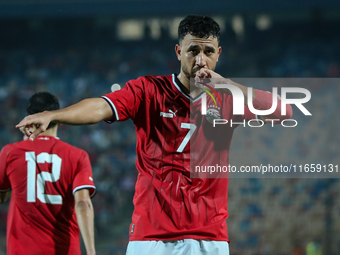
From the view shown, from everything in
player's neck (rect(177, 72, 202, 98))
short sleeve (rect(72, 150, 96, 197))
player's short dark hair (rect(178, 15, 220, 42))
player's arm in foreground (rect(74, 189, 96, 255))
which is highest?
player's short dark hair (rect(178, 15, 220, 42))

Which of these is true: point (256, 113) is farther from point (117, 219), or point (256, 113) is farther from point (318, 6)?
point (318, 6)

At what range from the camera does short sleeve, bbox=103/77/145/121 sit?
2.19 metres

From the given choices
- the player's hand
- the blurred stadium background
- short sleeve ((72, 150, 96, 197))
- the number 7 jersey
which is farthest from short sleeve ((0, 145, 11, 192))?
the blurred stadium background

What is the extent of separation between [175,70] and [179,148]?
956cm

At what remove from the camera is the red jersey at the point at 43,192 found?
10.0 ft

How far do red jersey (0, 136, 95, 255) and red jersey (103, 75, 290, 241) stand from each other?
0.93 metres

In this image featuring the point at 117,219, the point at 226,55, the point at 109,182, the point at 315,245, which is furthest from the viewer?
the point at 226,55

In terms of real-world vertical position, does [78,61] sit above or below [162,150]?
above

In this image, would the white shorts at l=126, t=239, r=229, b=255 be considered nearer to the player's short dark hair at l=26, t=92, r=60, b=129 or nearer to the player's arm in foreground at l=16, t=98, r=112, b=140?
the player's arm in foreground at l=16, t=98, r=112, b=140

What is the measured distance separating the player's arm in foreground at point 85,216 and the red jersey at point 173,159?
680mm

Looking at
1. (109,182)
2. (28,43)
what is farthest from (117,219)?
(28,43)

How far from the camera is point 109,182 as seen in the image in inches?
383

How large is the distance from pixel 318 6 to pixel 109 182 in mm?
7247

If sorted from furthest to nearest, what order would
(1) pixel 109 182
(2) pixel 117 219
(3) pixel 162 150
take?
(1) pixel 109 182, (2) pixel 117 219, (3) pixel 162 150
